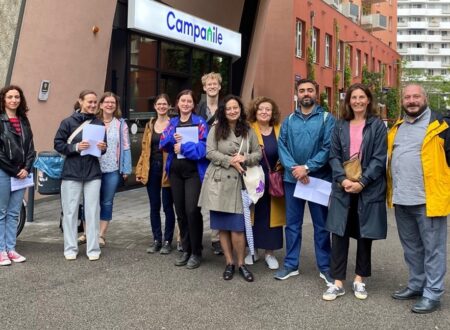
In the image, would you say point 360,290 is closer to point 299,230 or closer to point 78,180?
point 299,230

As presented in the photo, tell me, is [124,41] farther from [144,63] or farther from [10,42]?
[10,42]

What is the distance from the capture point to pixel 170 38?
1229cm

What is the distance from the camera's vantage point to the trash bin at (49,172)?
20.1 ft

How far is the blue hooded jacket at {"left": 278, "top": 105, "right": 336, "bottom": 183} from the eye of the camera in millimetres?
4922

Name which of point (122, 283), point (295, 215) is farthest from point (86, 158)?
point (295, 215)

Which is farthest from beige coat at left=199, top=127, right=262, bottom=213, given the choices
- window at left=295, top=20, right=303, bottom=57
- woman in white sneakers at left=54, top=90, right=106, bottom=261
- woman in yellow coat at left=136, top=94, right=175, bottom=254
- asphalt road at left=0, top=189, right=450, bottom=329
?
window at left=295, top=20, right=303, bottom=57

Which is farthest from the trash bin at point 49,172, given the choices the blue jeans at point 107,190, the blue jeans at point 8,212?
the blue jeans at point 107,190

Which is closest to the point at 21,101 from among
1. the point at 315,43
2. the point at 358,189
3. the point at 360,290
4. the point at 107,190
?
the point at 107,190

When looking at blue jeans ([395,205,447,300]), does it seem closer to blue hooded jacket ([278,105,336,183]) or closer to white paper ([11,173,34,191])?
blue hooded jacket ([278,105,336,183])

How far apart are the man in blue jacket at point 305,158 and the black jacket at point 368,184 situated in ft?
0.91

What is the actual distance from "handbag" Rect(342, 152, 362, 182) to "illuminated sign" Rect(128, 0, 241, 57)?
741cm

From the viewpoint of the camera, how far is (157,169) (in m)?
6.01

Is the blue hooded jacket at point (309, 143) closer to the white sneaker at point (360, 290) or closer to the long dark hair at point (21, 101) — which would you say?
the white sneaker at point (360, 290)

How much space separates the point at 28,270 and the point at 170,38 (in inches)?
315
